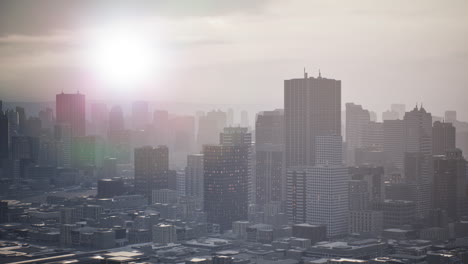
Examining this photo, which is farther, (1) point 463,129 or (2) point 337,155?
(1) point 463,129

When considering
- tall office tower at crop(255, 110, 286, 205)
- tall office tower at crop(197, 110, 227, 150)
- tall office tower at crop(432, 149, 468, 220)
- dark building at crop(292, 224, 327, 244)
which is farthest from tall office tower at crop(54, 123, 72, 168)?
tall office tower at crop(432, 149, 468, 220)

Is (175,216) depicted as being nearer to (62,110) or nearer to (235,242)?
(235,242)

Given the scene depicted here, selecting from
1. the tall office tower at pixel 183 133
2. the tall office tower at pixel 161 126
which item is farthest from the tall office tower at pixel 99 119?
the tall office tower at pixel 183 133

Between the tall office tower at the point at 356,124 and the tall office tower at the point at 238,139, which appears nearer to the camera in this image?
the tall office tower at the point at 238,139

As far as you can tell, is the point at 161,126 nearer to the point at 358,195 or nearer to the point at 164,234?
the point at 358,195

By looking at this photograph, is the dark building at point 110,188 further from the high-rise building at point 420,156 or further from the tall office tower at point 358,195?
the high-rise building at point 420,156

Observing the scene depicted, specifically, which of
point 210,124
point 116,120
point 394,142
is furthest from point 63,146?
point 394,142

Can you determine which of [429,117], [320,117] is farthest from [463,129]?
[320,117]
